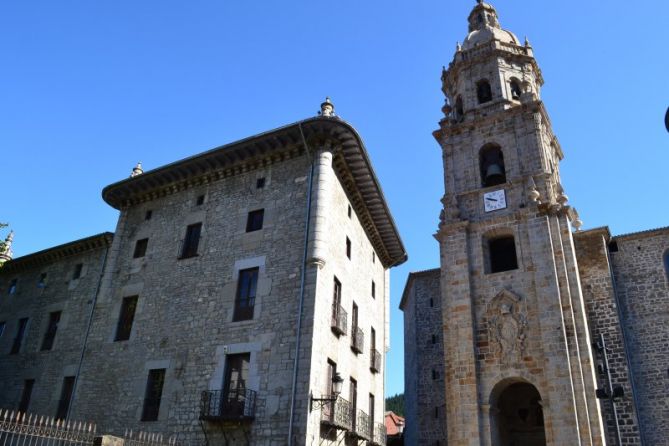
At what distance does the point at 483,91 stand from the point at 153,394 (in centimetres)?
2030

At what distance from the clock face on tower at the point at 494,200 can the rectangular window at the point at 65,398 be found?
58.5ft

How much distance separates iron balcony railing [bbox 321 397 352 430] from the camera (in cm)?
1539

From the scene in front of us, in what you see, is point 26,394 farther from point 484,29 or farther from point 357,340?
point 484,29

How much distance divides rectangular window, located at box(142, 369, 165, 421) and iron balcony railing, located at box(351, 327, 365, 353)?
21.6ft

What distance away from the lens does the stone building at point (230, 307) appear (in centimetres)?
1552

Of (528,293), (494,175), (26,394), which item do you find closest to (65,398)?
(26,394)

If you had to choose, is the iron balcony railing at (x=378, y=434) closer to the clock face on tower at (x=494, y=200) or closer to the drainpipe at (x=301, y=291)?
the drainpipe at (x=301, y=291)

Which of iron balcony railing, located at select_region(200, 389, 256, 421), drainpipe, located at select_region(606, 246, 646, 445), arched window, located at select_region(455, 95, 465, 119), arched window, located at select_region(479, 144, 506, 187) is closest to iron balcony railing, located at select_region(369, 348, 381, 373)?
iron balcony railing, located at select_region(200, 389, 256, 421)

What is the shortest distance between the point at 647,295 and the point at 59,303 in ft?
81.5

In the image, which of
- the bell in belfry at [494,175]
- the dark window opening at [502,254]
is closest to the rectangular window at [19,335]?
the dark window opening at [502,254]

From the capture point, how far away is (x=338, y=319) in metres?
17.5

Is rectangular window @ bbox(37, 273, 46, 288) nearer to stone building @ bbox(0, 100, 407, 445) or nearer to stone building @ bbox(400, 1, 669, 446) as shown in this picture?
stone building @ bbox(0, 100, 407, 445)

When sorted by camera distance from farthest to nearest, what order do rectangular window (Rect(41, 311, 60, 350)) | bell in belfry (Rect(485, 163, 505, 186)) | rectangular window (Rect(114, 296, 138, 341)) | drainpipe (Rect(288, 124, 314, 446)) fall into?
1. bell in belfry (Rect(485, 163, 505, 186))
2. rectangular window (Rect(41, 311, 60, 350))
3. rectangular window (Rect(114, 296, 138, 341))
4. drainpipe (Rect(288, 124, 314, 446))

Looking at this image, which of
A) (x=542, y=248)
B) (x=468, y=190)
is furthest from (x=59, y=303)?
(x=542, y=248)
